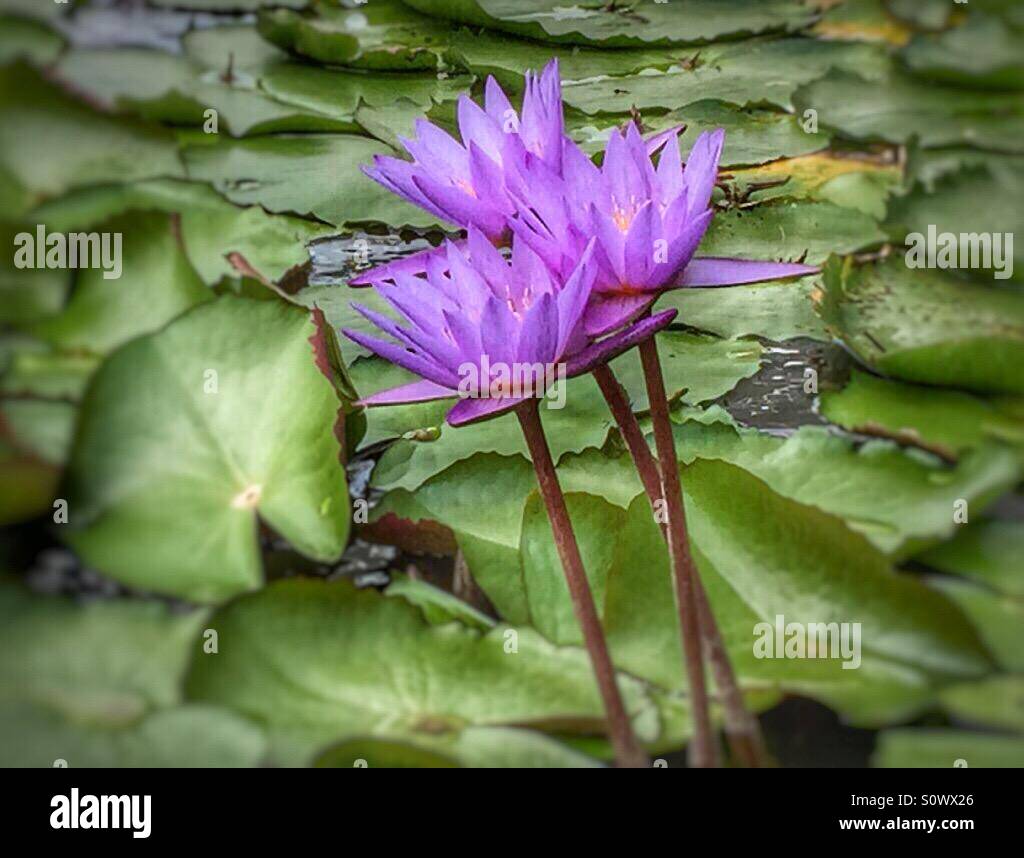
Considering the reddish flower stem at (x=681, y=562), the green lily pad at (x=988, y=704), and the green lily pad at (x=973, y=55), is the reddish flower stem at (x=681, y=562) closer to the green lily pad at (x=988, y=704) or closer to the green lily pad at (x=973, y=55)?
the green lily pad at (x=988, y=704)

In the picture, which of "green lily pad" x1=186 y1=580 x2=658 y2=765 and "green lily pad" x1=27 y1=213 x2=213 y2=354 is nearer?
"green lily pad" x1=186 y1=580 x2=658 y2=765

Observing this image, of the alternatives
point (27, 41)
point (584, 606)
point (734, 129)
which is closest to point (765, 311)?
point (734, 129)

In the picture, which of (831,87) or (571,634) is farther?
(831,87)

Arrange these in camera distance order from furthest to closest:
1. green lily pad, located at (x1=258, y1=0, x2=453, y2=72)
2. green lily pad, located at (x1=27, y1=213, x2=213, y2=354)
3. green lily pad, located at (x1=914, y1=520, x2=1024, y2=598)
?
1. green lily pad, located at (x1=258, y1=0, x2=453, y2=72)
2. green lily pad, located at (x1=27, y1=213, x2=213, y2=354)
3. green lily pad, located at (x1=914, y1=520, x2=1024, y2=598)

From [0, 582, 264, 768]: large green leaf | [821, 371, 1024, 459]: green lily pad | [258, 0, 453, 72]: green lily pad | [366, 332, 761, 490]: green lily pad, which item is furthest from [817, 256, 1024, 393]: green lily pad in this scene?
[0, 582, 264, 768]: large green leaf

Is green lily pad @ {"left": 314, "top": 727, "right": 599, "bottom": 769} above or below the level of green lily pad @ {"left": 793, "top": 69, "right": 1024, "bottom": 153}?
below

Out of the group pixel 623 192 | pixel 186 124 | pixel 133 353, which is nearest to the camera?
pixel 623 192

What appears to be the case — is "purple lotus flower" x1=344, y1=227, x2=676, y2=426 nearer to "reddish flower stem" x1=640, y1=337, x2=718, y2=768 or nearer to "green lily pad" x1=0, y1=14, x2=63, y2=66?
"reddish flower stem" x1=640, y1=337, x2=718, y2=768
